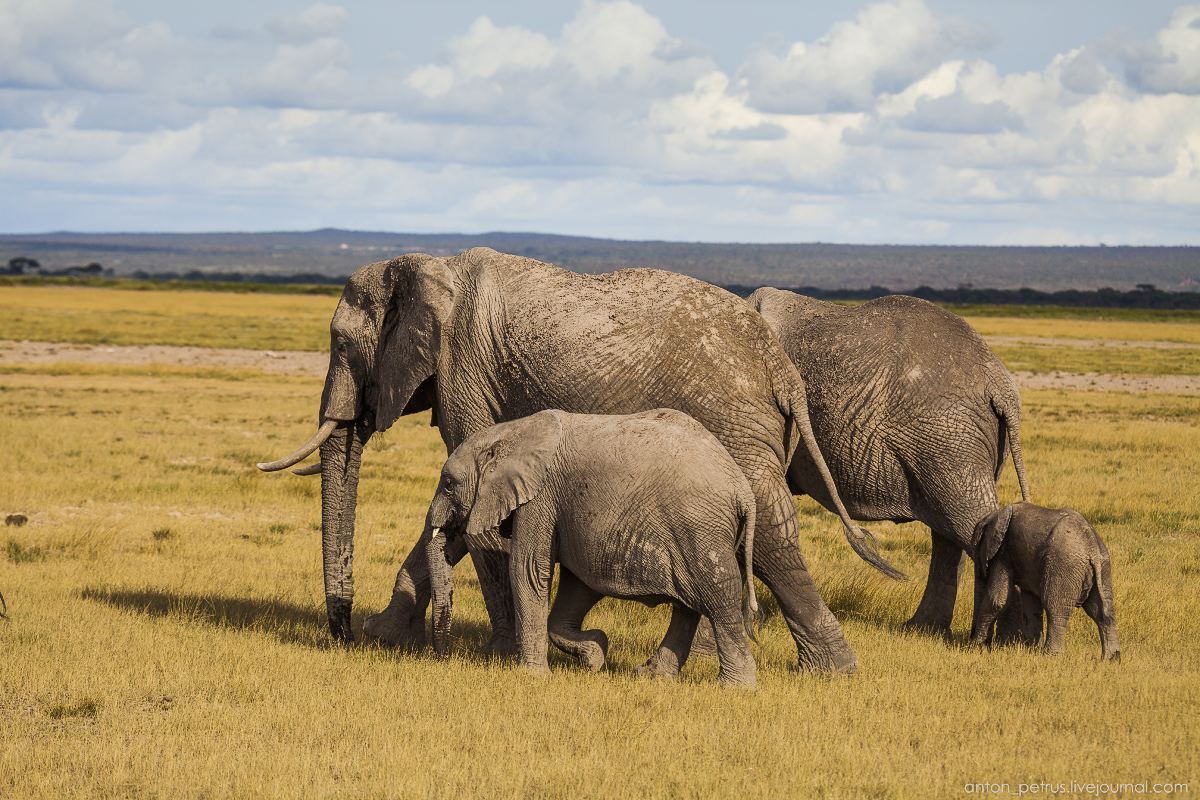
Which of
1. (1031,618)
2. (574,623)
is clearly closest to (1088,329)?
(1031,618)

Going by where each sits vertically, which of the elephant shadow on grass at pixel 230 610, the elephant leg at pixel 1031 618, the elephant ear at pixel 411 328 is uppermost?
the elephant ear at pixel 411 328

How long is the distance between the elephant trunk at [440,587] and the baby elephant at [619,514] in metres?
0.18

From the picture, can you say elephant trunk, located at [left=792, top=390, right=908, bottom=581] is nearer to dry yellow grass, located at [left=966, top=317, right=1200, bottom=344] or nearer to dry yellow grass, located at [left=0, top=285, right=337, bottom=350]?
dry yellow grass, located at [left=0, top=285, right=337, bottom=350]

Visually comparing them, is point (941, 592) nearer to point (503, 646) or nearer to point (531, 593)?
point (503, 646)

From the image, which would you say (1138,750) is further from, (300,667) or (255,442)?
(255,442)

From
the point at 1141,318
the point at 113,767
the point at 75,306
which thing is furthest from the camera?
the point at 1141,318

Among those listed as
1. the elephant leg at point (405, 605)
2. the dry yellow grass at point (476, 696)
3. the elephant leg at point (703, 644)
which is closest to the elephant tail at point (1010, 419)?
the dry yellow grass at point (476, 696)

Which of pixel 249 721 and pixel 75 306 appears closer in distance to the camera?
pixel 249 721

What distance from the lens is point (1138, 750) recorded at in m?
6.47

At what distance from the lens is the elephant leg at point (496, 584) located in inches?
314

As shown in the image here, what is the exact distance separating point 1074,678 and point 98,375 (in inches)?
1427

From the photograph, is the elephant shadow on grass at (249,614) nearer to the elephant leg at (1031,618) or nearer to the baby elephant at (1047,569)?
the baby elephant at (1047,569)

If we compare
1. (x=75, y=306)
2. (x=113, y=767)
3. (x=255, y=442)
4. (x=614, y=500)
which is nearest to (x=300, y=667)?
(x=113, y=767)

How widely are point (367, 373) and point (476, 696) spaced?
3.19m
